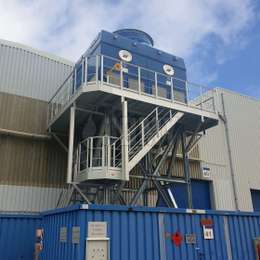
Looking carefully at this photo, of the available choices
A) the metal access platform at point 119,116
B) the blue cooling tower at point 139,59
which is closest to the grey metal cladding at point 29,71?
the metal access platform at point 119,116

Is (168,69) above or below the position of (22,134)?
above

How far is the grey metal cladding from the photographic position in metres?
16.3

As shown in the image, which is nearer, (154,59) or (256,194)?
(154,59)

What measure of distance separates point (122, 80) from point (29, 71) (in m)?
6.79

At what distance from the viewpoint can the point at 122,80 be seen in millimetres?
12969

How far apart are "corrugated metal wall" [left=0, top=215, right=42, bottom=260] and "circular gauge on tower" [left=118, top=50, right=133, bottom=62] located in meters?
8.07

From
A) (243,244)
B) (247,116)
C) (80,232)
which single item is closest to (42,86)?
(80,232)

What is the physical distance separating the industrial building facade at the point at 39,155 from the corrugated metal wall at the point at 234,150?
0.25 feet

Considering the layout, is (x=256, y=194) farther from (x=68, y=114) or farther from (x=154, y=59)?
(x=68, y=114)

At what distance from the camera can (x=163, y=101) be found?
1380 cm

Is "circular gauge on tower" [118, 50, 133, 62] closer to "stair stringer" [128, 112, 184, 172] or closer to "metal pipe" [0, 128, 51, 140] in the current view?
"stair stringer" [128, 112, 184, 172]

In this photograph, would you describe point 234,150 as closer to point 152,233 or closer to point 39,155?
point 39,155

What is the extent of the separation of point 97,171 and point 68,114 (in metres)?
3.92

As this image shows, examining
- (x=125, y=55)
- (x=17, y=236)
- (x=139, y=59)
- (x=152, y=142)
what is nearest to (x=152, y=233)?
(x=152, y=142)
